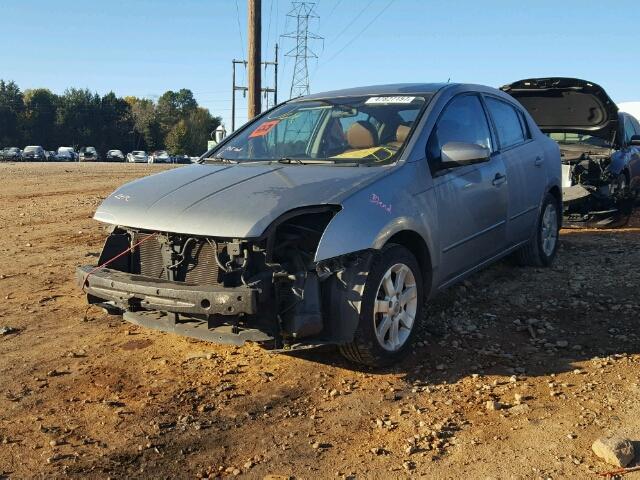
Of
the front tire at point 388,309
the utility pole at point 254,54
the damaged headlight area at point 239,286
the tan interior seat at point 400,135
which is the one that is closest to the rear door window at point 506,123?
the tan interior seat at point 400,135

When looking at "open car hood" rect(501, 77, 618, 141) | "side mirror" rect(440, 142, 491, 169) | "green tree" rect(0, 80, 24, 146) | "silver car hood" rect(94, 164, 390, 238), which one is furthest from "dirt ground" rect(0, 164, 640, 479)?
"green tree" rect(0, 80, 24, 146)

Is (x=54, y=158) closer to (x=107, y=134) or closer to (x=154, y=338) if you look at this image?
(x=107, y=134)

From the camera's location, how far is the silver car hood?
11.4 feet

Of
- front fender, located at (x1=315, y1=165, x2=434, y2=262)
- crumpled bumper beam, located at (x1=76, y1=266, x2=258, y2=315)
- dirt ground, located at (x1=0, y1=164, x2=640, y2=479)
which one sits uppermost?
front fender, located at (x1=315, y1=165, x2=434, y2=262)

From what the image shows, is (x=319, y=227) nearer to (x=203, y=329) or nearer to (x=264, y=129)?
(x=203, y=329)

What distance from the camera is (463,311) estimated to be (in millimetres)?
→ 5078

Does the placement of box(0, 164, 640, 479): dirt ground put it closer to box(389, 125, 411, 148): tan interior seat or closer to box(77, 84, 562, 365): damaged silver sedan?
box(77, 84, 562, 365): damaged silver sedan

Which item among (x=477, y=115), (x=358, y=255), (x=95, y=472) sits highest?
(x=477, y=115)

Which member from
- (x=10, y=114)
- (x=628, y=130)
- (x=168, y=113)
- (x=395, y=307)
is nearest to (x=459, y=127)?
(x=395, y=307)

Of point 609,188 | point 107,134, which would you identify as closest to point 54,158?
point 107,134

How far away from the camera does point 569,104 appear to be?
9508mm

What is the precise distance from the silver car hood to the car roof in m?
1.12

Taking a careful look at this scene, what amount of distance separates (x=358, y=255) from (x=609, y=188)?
288 inches

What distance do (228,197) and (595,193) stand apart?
7453 mm
